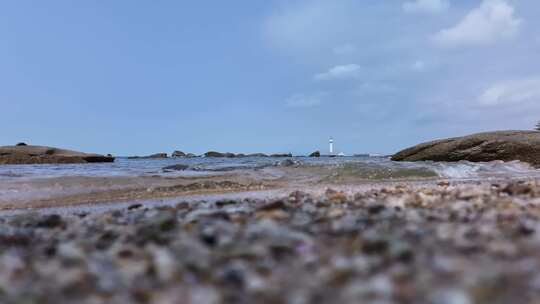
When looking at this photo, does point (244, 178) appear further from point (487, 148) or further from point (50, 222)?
point (487, 148)

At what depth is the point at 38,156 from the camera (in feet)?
148

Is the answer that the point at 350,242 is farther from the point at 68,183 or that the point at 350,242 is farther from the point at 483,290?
the point at 68,183

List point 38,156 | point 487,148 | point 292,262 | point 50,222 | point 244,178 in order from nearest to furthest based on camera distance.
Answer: point 292,262 → point 50,222 → point 244,178 → point 487,148 → point 38,156

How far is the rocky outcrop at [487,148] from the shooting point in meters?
18.4

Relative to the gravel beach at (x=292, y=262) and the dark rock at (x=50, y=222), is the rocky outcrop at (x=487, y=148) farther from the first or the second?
the dark rock at (x=50, y=222)

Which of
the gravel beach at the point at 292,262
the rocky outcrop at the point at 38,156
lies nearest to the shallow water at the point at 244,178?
the gravel beach at the point at 292,262

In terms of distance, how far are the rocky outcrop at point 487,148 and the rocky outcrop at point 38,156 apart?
3614 cm

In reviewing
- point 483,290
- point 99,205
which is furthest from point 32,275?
point 99,205

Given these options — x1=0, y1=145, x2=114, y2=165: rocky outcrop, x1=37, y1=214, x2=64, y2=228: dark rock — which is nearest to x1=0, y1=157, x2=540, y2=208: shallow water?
x1=37, y1=214, x2=64, y2=228: dark rock

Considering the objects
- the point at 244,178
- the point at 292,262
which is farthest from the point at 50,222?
the point at 244,178

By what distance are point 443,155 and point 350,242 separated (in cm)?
2103

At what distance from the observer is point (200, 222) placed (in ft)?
12.0

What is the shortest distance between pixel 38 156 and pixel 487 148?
43.1 m

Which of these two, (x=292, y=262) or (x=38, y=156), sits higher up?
(x=38, y=156)
